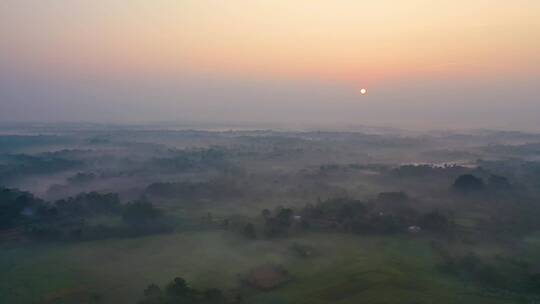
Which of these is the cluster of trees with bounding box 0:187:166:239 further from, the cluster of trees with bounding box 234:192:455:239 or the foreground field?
the cluster of trees with bounding box 234:192:455:239

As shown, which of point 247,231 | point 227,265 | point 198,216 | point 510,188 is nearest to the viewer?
point 227,265

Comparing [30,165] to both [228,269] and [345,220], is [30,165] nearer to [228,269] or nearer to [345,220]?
[345,220]

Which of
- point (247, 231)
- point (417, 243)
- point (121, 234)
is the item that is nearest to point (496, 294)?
point (417, 243)

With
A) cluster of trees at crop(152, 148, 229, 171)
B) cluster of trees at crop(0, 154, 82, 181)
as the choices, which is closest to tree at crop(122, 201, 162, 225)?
cluster of trees at crop(152, 148, 229, 171)

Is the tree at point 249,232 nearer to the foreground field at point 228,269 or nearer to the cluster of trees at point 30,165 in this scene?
the foreground field at point 228,269

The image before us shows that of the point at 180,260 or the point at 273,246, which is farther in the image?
the point at 273,246

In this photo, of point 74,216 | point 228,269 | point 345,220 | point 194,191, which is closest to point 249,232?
point 228,269

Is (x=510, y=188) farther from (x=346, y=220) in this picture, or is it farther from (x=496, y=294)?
(x=496, y=294)
